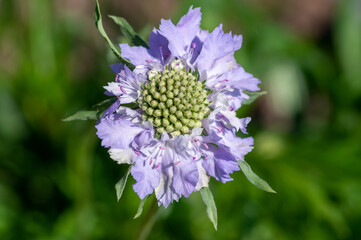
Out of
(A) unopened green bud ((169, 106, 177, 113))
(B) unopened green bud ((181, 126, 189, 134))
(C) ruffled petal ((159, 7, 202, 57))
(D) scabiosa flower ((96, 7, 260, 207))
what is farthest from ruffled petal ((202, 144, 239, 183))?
(C) ruffled petal ((159, 7, 202, 57))

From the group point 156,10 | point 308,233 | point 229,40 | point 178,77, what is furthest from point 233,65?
point 156,10

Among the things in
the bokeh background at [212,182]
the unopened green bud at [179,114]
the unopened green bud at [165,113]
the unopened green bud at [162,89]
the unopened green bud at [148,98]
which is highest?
the unopened green bud at [162,89]

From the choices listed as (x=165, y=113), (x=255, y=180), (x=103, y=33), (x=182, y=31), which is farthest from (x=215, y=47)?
(x=255, y=180)

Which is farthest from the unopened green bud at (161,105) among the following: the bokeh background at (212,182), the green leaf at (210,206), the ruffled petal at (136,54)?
the bokeh background at (212,182)

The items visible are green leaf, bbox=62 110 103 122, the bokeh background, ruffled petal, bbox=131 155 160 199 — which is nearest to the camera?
ruffled petal, bbox=131 155 160 199

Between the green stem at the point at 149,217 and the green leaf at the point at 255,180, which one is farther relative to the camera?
the green stem at the point at 149,217

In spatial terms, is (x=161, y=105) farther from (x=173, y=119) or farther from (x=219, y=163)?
(x=219, y=163)

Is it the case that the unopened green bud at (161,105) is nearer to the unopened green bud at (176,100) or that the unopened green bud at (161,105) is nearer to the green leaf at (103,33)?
the unopened green bud at (176,100)

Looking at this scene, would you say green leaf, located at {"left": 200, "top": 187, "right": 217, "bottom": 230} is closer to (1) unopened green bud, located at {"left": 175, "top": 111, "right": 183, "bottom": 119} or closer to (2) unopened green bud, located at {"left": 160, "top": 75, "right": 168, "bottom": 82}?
(1) unopened green bud, located at {"left": 175, "top": 111, "right": 183, "bottom": 119}
